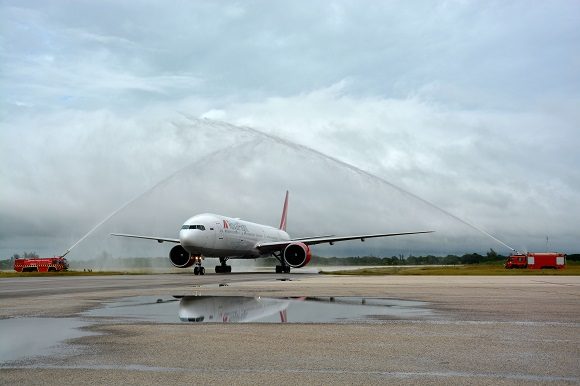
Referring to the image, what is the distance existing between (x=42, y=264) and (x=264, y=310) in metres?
56.7

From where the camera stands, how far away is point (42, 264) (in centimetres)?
6488

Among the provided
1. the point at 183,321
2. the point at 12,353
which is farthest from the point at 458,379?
the point at 183,321

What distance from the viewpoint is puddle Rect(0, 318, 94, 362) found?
8.41 meters

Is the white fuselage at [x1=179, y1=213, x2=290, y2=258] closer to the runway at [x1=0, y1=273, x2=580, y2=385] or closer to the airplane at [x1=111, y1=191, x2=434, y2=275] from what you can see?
the airplane at [x1=111, y1=191, x2=434, y2=275]

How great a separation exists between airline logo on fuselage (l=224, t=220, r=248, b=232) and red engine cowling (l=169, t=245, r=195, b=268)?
14.6ft

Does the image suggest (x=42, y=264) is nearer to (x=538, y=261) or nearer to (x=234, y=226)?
(x=234, y=226)

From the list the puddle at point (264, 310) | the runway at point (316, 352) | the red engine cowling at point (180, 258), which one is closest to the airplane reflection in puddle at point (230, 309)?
the puddle at point (264, 310)

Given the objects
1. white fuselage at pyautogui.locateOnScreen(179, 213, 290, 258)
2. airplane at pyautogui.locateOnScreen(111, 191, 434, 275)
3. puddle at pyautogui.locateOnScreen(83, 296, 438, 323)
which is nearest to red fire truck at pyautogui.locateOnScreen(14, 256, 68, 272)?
airplane at pyautogui.locateOnScreen(111, 191, 434, 275)

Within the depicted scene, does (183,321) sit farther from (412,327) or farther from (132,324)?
(412,327)

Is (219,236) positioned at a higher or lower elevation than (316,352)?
higher

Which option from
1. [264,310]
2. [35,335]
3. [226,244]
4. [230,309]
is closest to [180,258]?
[226,244]

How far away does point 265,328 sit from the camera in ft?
36.0

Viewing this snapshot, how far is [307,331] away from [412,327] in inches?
78.7

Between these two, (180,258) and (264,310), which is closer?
(264,310)
